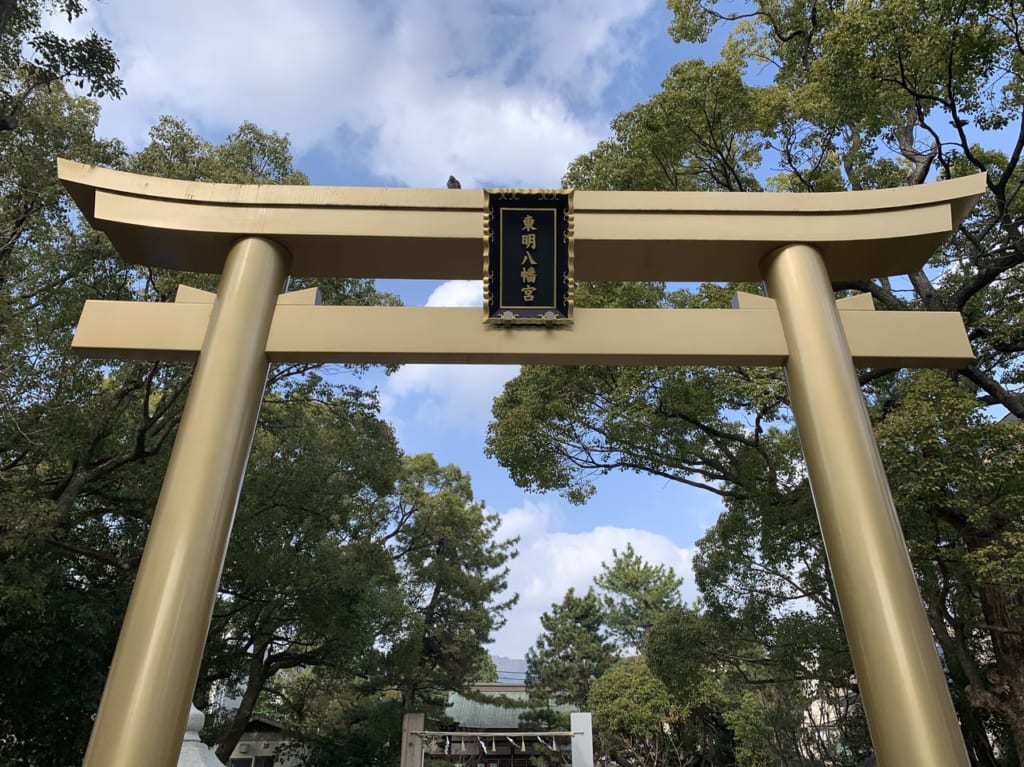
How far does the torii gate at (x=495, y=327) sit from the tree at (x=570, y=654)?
59.5 ft

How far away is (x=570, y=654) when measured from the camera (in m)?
21.1

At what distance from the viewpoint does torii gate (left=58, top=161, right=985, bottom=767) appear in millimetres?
2979

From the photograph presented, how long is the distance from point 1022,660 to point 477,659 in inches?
552

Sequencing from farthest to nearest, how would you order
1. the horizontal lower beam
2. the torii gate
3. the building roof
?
1. the building roof
2. the horizontal lower beam
3. the torii gate

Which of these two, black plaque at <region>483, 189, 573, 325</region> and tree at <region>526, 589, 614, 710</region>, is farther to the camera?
tree at <region>526, 589, 614, 710</region>

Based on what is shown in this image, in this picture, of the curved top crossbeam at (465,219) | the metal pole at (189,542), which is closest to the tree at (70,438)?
the curved top crossbeam at (465,219)

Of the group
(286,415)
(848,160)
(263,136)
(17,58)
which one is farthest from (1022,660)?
(17,58)

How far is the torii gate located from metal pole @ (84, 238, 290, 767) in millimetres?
12

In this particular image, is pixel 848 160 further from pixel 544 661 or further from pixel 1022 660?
pixel 544 661

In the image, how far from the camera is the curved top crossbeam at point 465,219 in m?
3.53

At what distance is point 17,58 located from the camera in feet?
22.7

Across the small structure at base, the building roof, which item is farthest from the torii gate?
the building roof

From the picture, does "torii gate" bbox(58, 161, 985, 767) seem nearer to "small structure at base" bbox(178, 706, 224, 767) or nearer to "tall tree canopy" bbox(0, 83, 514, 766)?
"small structure at base" bbox(178, 706, 224, 767)

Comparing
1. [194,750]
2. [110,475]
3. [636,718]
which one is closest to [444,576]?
[636,718]
